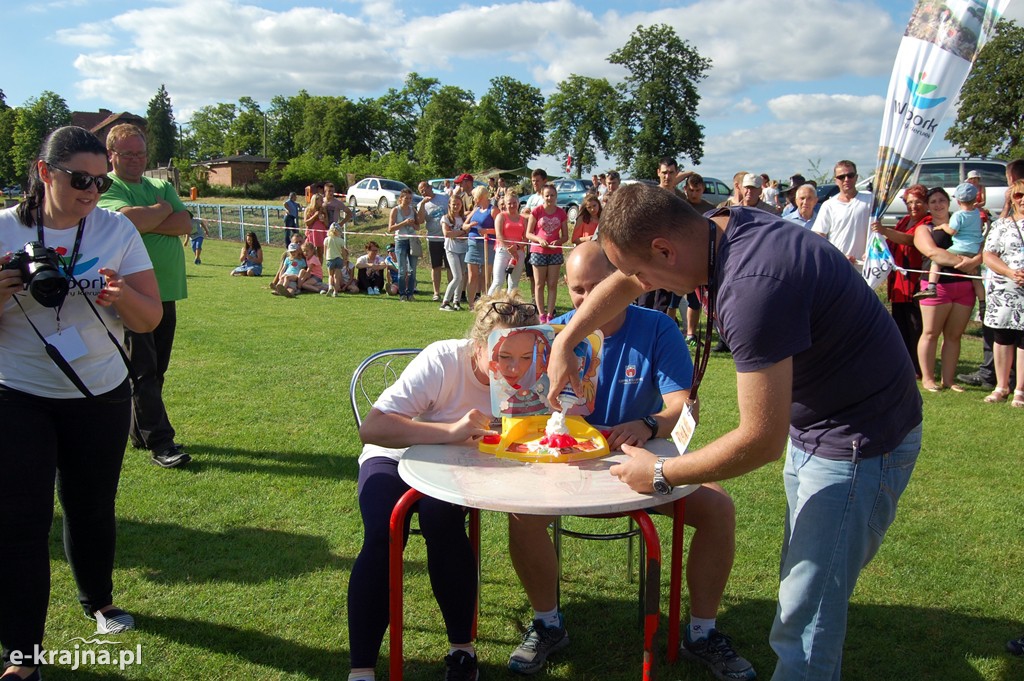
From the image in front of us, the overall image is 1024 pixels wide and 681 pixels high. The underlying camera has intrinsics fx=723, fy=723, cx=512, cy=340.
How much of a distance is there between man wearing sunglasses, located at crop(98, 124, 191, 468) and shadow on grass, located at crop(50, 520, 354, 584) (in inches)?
34.4

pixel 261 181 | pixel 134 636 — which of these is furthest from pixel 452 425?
pixel 261 181

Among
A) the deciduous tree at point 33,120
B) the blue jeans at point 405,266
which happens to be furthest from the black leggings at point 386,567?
the deciduous tree at point 33,120

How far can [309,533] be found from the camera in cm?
361

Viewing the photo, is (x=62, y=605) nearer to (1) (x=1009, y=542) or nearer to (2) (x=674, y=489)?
(2) (x=674, y=489)

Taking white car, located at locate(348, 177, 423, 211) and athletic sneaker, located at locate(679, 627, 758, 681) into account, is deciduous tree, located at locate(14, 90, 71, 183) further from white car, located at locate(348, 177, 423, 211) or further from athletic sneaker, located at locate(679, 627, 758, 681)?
athletic sneaker, located at locate(679, 627, 758, 681)

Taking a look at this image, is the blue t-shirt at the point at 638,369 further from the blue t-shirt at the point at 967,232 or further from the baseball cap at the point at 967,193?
the baseball cap at the point at 967,193

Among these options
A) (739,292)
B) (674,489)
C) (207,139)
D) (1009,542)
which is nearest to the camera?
(739,292)

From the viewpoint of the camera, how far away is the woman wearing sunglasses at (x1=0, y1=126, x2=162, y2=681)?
227 centimetres

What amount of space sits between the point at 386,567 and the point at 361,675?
1.19 feet

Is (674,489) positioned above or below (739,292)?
below

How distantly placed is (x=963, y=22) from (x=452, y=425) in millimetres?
4749

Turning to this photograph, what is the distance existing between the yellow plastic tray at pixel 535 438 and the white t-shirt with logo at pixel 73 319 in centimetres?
137

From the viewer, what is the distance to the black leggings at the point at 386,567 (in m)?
2.31

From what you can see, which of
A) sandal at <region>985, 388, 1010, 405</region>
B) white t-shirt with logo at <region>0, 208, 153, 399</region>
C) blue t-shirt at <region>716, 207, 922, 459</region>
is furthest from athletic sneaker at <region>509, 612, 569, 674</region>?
sandal at <region>985, 388, 1010, 405</region>
